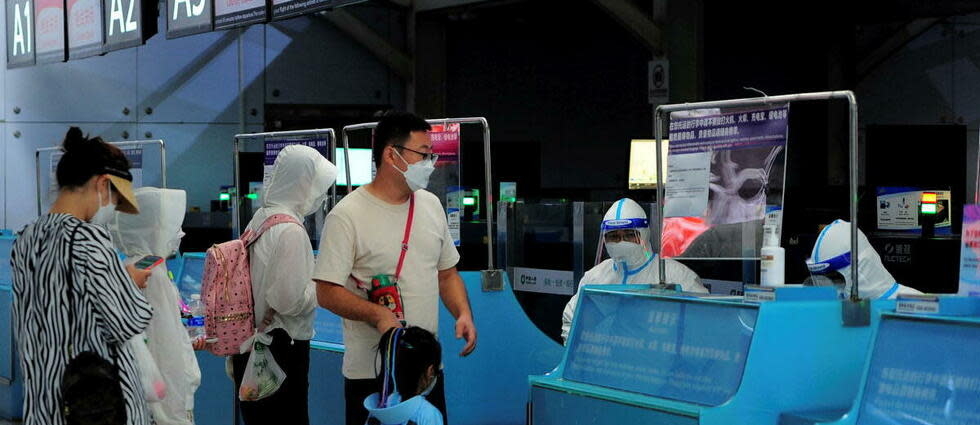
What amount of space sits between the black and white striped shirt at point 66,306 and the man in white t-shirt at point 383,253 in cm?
69

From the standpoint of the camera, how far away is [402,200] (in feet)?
13.1

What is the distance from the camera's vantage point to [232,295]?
459cm

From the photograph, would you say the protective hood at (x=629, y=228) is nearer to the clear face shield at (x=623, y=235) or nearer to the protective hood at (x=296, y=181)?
the clear face shield at (x=623, y=235)

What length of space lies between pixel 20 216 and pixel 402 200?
11733 mm

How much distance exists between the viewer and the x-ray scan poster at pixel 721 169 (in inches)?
150

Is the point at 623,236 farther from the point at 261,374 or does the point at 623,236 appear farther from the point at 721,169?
the point at 261,374

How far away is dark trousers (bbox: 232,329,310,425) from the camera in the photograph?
453 cm

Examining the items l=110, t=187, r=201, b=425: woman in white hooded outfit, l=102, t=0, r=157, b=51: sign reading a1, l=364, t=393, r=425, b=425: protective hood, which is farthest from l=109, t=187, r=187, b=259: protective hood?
l=102, t=0, r=157, b=51: sign reading a1

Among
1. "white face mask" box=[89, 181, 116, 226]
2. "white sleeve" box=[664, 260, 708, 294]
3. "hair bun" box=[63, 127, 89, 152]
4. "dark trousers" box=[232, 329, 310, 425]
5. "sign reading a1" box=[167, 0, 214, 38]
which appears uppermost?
"sign reading a1" box=[167, 0, 214, 38]

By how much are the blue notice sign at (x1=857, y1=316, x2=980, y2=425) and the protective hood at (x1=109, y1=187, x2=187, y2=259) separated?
246cm

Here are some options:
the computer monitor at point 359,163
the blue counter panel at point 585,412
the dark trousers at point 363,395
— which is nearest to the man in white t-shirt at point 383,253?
the dark trousers at point 363,395

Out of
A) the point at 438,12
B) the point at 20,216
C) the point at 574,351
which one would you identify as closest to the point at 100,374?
the point at 574,351

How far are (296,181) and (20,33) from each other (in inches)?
300

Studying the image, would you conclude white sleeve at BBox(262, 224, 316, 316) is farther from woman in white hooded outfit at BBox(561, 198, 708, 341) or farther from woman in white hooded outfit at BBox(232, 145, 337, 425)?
woman in white hooded outfit at BBox(561, 198, 708, 341)
